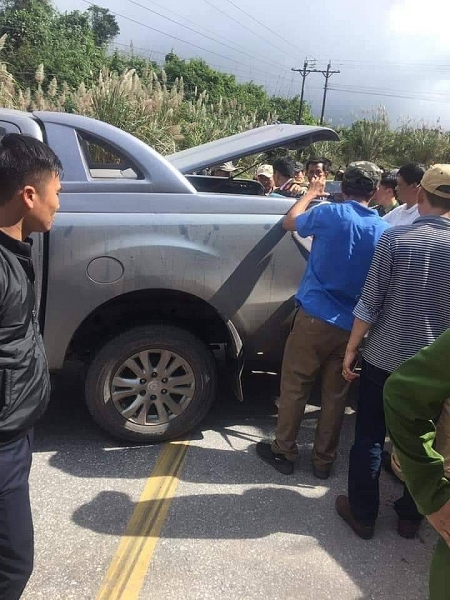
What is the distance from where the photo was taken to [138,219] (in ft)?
10.0

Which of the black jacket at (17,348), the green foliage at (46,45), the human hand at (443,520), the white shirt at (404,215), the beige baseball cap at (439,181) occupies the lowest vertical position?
the human hand at (443,520)

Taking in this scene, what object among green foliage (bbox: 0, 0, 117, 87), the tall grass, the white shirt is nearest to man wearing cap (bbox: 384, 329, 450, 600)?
the white shirt

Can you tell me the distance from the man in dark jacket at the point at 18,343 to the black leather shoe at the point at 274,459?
1814 millimetres

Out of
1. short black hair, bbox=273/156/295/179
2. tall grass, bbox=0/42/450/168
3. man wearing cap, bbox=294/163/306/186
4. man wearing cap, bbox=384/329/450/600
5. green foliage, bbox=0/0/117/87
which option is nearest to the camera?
man wearing cap, bbox=384/329/450/600

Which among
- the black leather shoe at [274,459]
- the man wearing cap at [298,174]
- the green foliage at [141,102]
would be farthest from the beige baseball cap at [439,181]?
the green foliage at [141,102]

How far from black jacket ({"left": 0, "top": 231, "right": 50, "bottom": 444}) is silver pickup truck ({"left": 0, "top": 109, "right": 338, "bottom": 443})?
130cm

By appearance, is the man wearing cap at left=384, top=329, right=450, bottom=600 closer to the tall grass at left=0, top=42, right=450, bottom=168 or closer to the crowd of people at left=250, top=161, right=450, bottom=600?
the crowd of people at left=250, top=161, right=450, bottom=600

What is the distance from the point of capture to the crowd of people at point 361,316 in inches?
95.4

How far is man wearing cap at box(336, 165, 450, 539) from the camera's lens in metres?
2.40

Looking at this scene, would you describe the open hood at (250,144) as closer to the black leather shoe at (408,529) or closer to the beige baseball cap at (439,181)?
the beige baseball cap at (439,181)

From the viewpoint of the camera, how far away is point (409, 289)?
2436mm

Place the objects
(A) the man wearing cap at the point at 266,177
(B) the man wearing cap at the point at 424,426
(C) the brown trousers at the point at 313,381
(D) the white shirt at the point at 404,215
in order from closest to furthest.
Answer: (B) the man wearing cap at the point at 424,426 < (C) the brown trousers at the point at 313,381 < (D) the white shirt at the point at 404,215 < (A) the man wearing cap at the point at 266,177

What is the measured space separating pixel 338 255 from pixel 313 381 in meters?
0.77

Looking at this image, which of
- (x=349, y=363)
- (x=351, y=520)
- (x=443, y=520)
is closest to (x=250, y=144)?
(x=349, y=363)
